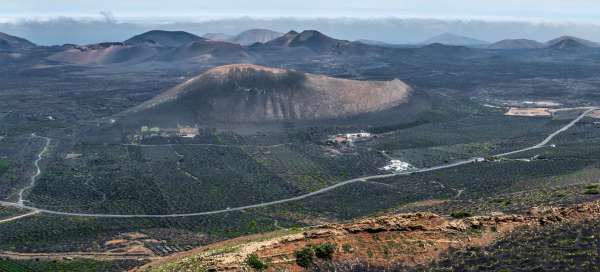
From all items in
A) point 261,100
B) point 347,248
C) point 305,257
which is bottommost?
point 261,100

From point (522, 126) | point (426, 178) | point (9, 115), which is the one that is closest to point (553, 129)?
point (522, 126)

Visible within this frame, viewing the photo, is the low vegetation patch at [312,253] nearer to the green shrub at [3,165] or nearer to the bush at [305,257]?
the bush at [305,257]

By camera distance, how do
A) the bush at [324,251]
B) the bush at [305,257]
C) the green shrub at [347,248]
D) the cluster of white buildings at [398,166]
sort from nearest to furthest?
the bush at [305,257] < the bush at [324,251] < the green shrub at [347,248] < the cluster of white buildings at [398,166]

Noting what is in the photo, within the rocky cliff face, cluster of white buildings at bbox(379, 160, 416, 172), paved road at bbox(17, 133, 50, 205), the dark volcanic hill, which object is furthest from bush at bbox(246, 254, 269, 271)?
the dark volcanic hill

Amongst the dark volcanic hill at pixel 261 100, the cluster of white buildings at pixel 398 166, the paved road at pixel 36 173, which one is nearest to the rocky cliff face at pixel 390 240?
the paved road at pixel 36 173

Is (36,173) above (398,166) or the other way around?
the other way around

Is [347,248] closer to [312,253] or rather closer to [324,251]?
[324,251]

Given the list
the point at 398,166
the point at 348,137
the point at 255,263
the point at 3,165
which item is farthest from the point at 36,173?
the point at 255,263
